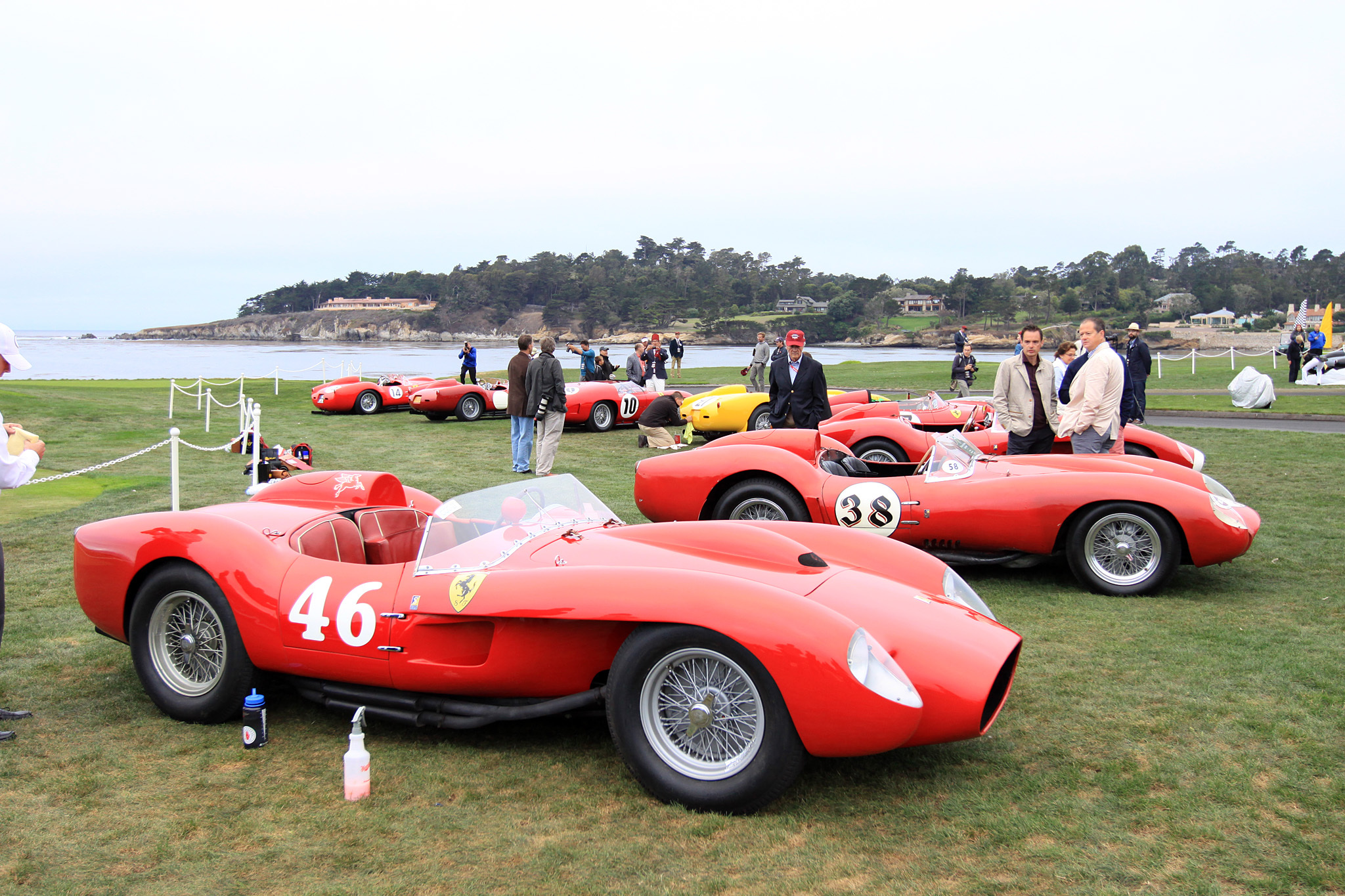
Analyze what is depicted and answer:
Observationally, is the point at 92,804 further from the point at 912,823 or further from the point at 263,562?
the point at 912,823

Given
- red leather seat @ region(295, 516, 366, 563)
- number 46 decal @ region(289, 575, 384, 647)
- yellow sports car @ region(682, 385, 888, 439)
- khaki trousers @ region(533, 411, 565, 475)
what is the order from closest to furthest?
number 46 decal @ region(289, 575, 384, 647)
red leather seat @ region(295, 516, 366, 563)
khaki trousers @ region(533, 411, 565, 475)
yellow sports car @ region(682, 385, 888, 439)

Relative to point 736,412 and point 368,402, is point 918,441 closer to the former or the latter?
point 736,412

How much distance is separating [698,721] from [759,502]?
3.95 meters

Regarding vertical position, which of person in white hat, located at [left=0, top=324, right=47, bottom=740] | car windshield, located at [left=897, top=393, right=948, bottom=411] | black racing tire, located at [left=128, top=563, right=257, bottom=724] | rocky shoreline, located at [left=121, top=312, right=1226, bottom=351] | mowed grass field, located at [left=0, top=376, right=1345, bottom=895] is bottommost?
mowed grass field, located at [left=0, top=376, right=1345, bottom=895]

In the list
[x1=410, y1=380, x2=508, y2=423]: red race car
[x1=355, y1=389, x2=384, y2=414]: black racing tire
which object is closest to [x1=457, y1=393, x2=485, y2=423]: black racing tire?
[x1=410, y1=380, x2=508, y2=423]: red race car

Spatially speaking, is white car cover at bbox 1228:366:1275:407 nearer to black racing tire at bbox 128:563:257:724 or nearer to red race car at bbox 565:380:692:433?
red race car at bbox 565:380:692:433

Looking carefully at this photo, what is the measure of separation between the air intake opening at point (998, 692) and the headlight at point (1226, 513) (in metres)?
3.28

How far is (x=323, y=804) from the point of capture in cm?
353

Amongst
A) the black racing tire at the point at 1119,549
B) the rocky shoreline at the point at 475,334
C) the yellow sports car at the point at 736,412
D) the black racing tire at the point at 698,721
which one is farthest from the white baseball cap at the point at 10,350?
the rocky shoreline at the point at 475,334

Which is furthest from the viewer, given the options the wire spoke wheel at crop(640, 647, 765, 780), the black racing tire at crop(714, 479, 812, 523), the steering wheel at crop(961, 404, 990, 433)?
the steering wheel at crop(961, 404, 990, 433)

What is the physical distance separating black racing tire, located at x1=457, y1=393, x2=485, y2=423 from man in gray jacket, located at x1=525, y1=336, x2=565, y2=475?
295 inches

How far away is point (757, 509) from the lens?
7.33 m

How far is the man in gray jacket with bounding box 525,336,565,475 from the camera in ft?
39.2

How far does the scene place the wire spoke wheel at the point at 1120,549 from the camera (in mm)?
6402
